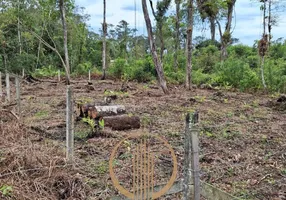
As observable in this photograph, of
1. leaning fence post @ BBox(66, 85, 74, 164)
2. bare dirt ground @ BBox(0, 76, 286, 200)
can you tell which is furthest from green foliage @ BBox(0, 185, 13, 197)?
leaning fence post @ BBox(66, 85, 74, 164)

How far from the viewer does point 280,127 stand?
595cm

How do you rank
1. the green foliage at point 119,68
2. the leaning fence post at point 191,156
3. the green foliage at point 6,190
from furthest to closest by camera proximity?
the green foliage at point 119,68 < the green foliage at point 6,190 < the leaning fence post at point 191,156

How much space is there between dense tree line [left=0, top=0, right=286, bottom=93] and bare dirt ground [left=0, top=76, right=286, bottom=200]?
440 cm

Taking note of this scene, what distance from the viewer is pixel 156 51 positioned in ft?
35.7

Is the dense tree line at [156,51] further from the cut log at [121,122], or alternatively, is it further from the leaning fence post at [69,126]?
the leaning fence post at [69,126]

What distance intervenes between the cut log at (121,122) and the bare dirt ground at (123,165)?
0.62 ft

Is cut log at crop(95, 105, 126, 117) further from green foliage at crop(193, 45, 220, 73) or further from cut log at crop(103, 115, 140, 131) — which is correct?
green foliage at crop(193, 45, 220, 73)

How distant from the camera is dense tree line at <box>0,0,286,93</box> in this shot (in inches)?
450

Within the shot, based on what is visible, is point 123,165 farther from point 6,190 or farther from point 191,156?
point 191,156

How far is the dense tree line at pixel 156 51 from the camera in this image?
11438 millimetres

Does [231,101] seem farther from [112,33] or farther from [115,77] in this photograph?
[112,33]

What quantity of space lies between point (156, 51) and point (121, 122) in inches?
234

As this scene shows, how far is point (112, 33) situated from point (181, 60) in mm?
16163

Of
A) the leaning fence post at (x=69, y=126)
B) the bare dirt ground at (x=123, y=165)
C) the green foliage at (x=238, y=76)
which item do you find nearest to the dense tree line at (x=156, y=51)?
the green foliage at (x=238, y=76)
